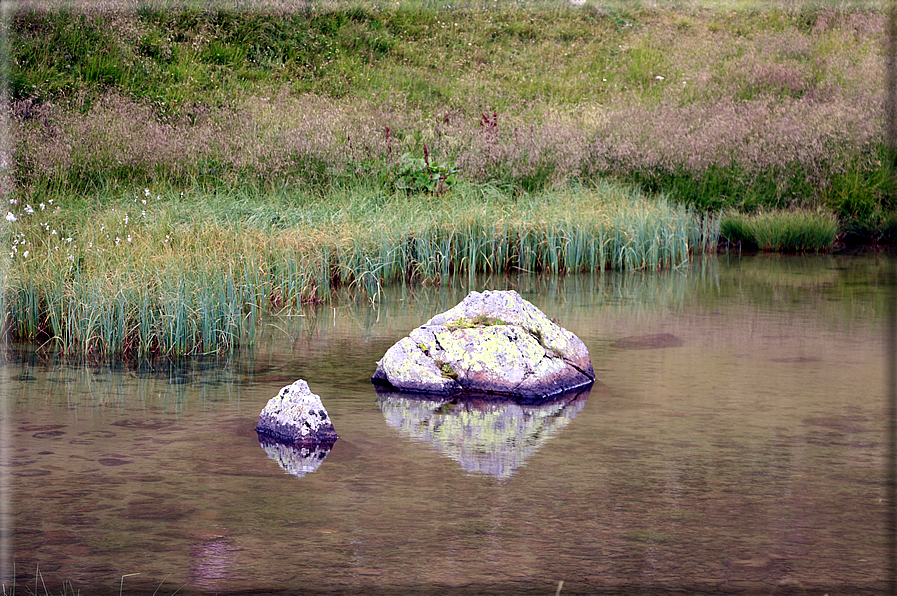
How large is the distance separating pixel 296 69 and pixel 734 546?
62.3 ft

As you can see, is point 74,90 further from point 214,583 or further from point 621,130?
point 214,583

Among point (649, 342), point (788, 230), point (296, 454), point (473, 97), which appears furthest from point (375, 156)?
point (296, 454)

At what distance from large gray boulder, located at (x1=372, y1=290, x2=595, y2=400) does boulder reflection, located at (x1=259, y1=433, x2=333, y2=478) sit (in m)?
1.25

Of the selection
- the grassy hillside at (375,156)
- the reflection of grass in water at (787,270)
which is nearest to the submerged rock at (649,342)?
the grassy hillside at (375,156)

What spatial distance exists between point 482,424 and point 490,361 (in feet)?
2.54

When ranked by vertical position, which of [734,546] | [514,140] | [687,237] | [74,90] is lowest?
[734,546]

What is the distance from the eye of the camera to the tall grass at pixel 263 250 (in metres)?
7.27

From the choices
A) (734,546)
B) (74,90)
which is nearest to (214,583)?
(734,546)

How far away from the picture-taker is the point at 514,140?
13.8 metres

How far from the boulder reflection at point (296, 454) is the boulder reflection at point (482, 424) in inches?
20.2

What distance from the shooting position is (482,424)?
5.49m

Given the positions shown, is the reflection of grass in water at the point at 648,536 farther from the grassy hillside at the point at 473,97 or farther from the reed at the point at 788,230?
the reed at the point at 788,230

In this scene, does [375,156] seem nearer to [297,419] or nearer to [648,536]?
[297,419]

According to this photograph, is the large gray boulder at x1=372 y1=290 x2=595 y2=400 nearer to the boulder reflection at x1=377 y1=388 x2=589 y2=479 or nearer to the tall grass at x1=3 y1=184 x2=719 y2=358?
the boulder reflection at x1=377 y1=388 x2=589 y2=479
